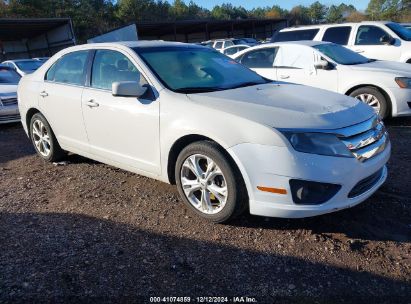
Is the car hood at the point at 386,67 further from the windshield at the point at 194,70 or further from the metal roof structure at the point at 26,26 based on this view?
the metal roof structure at the point at 26,26

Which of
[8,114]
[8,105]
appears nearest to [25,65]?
[8,105]

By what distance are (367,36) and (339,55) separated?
3.28m

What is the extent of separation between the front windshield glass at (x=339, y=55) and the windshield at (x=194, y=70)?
11.3 ft

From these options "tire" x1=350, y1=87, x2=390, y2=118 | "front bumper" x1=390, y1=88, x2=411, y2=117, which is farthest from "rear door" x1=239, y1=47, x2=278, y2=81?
"front bumper" x1=390, y1=88, x2=411, y2=117

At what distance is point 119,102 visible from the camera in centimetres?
405

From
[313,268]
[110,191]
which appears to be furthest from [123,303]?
[110,191]

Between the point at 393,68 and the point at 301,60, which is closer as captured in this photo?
the point at 393,68

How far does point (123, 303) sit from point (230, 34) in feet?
168

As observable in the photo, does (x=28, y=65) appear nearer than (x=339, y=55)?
No

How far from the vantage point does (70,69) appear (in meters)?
4.91

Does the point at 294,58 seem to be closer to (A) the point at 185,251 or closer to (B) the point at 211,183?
(B) the point at 211,183

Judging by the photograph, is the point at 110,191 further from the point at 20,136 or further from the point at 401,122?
the point at 401,122

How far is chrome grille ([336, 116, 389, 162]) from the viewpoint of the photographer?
315 cm

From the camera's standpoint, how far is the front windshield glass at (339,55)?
745 cm
